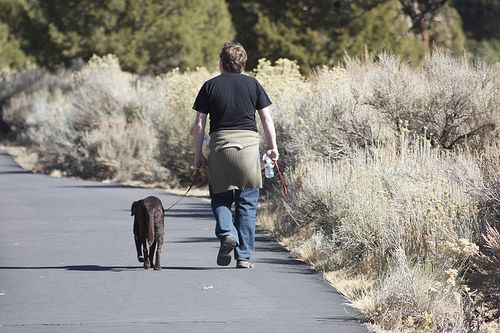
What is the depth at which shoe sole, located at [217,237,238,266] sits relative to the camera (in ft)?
41.4

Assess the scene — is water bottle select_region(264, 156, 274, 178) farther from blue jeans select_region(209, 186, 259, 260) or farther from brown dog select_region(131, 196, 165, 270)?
brown dog select_region(131, 196, 165, 270)

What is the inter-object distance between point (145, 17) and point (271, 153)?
118 feet

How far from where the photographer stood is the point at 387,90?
17.8m

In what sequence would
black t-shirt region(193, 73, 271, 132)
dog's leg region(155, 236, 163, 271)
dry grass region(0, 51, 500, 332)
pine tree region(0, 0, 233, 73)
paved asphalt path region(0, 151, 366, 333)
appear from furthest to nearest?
pine tree region(0, 0, 233, 73), dog's leg region(155, 236, 163, 271), black t-shirt region(193, 73, 271, 132), dry grass region(0, 51, 500, 332), paved asphalt path region(0, 151, 366, 333)

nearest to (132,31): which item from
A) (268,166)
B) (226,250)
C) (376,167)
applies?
(376,167)

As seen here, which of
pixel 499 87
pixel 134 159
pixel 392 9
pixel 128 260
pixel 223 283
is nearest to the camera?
pixel 223 283

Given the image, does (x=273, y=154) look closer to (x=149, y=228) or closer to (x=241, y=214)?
(x=241, y=214)

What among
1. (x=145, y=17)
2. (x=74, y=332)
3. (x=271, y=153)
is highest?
(x=145, y=17)

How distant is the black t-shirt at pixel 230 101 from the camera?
12758 millimetres

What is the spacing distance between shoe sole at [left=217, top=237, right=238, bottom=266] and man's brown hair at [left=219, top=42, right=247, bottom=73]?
157 cm

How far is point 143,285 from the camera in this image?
1195cm

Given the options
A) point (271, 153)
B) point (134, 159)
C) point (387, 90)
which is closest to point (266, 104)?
point (271, 153)

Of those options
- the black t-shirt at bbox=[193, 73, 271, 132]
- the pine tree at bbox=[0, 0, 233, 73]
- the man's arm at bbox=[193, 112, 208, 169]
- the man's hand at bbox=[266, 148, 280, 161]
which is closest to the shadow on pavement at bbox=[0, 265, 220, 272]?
the man's arm at bbox=[193, 112, 208, 169]

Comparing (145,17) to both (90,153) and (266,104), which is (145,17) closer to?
(90,153)
